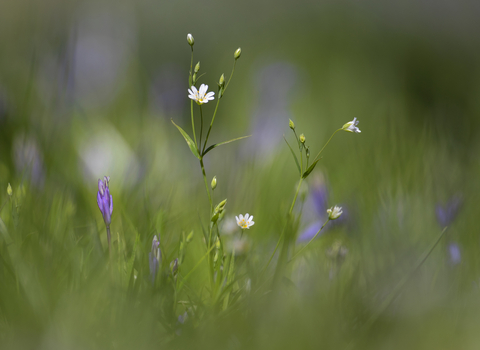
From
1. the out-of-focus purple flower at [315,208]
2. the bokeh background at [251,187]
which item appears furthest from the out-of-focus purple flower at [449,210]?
the out-of-focus purple flower at [315,208]

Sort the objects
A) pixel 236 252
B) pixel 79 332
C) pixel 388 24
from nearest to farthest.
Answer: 1. pixel 79 332
2. pixel 236 252
3. pixel 388 24

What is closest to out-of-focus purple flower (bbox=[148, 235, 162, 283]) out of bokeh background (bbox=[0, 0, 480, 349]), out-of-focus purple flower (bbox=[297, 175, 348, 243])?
bokeh background (bbox=[0, 0, 480, 349])

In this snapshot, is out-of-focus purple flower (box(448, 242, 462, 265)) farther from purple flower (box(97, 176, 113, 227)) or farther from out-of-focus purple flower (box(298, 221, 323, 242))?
purple flower (box(97, 176, 113, 227))

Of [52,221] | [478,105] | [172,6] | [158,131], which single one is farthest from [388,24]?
[52,221]

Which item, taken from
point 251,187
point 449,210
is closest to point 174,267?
point 251,187

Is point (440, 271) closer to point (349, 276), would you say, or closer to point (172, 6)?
point (349, 276)

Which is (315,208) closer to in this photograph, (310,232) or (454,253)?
(310,232)
